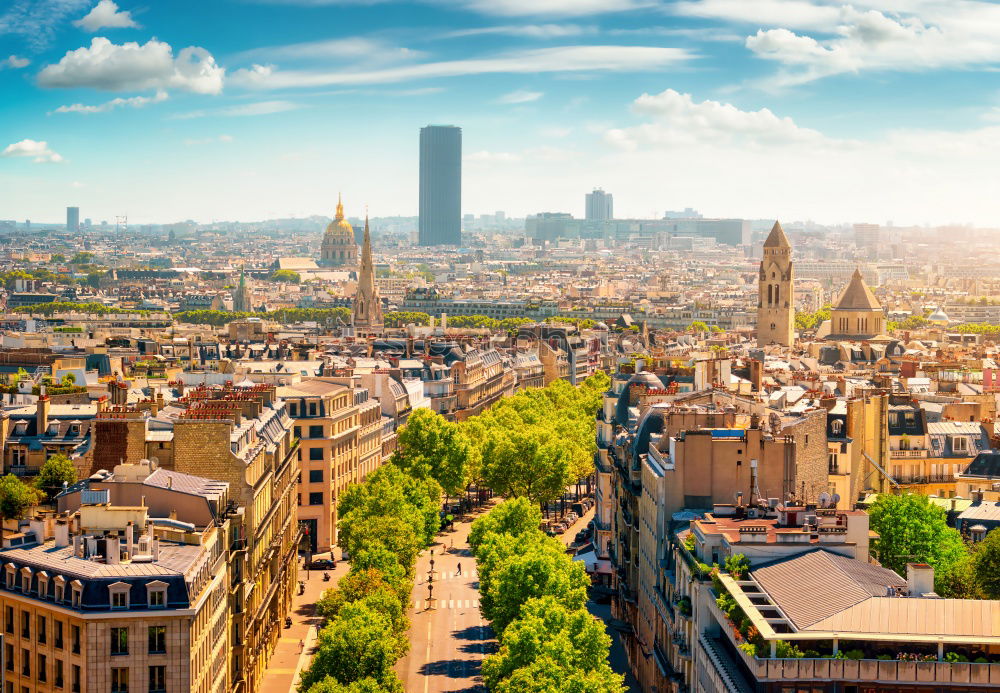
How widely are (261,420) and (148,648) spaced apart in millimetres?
30668

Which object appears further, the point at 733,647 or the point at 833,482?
the point at 833,482

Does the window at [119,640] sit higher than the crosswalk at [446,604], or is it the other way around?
the window at [119,640]

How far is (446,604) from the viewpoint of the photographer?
9588 centimetres

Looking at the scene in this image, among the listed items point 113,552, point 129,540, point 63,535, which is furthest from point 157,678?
point 63,535

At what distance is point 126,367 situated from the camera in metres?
152

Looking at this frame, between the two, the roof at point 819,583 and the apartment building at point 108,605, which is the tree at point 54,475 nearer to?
the apartment building at point 108,605

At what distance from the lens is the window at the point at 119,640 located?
183 ft

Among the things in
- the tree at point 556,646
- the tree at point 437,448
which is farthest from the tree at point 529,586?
the tree at point 437,448

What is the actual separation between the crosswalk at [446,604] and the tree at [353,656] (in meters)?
25.4

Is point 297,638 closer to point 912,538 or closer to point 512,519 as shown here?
point 512,519

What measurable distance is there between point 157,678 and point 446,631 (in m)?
34.2

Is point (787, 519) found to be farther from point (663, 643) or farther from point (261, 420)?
point (261, 420)

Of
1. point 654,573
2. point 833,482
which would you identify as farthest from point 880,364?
point 654,573

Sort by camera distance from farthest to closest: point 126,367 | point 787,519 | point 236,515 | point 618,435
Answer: point 126,367 < point 618,435 < point 236,515 < point 787,519
